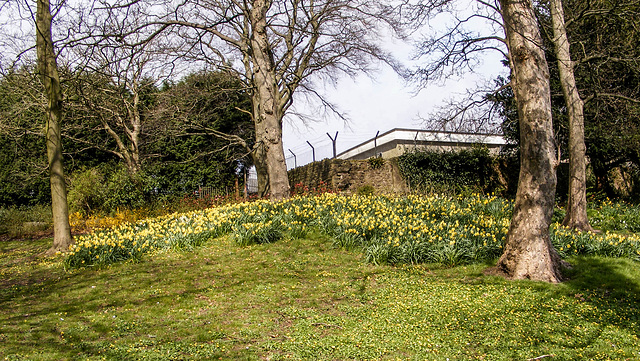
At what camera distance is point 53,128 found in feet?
31.1

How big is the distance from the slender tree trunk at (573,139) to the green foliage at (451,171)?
6.11m

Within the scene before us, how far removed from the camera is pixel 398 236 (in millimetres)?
7477

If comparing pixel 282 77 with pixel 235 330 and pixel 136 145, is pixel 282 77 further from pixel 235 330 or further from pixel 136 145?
pixel 235 330

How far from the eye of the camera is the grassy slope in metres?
3.96

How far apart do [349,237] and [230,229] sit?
108 inches

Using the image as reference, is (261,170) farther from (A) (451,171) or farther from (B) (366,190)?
(A) (451,171)

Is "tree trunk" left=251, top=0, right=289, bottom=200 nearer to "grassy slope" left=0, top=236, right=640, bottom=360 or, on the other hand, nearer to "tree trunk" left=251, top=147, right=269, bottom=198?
"grassy slope" left=0, top=236, right=640, bottom=360

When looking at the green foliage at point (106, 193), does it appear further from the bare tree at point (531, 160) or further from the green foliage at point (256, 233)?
the bare tree at point (531, 160)

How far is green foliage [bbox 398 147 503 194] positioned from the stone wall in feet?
1.37

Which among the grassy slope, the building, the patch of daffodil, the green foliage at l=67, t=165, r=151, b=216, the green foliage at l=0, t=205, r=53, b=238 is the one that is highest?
the building

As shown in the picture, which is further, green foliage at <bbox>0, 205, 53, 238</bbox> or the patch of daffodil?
green foliage at <bbox>0, 205, 53, 238</bbox>

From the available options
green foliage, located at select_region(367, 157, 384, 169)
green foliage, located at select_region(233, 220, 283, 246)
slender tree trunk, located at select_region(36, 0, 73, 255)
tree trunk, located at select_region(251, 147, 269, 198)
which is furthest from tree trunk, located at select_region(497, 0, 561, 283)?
tree trunk, located at select_region(251, 147, 269, 198)

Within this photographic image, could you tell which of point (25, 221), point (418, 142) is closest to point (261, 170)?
point (418, 142)

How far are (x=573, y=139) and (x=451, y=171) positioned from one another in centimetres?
701
